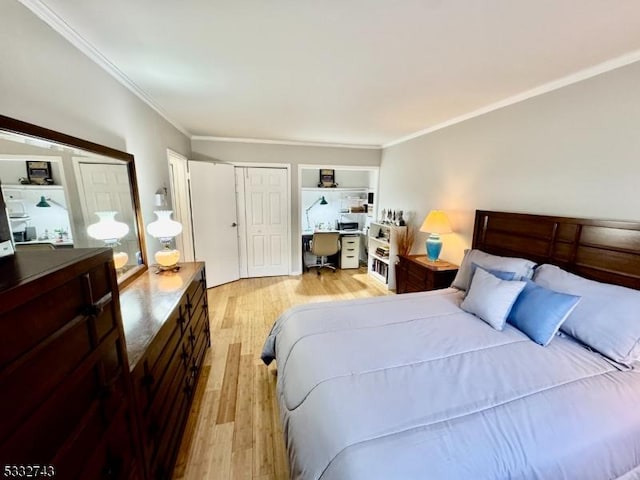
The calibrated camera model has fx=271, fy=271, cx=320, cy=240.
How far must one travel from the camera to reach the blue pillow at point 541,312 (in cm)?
163

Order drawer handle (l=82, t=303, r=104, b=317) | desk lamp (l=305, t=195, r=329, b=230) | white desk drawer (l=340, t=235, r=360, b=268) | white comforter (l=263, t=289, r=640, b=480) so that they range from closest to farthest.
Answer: drawer handle (l=82, t=303, r=104, b=317)
white comforter (l=263, t=289, r=640, b=480)
white desk drawer (l=340, t=235, r=360, b=268)
desk lamp (l=305, t=195, r=329, b=230)

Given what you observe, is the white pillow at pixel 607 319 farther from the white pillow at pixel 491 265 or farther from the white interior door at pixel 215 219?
the white interior door at pixel 215 219

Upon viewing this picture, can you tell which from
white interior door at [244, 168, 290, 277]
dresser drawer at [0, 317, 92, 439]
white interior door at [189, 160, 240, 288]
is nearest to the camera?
dresser drawer at [0, 317, 92, 439]

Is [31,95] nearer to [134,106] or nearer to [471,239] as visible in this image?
[134,106]

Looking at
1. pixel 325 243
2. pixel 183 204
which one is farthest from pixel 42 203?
pixel 325 243

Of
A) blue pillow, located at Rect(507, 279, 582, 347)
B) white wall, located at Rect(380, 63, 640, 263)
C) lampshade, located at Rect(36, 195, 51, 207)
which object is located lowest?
blue pillow, located at Rect(507, 279, 582, 347)

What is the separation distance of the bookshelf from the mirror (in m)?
3.21

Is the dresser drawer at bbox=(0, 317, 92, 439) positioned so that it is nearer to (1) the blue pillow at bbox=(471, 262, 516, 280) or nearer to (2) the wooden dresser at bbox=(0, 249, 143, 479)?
(2) the wooden dresser at bbox=(0, 249, 143, 479)

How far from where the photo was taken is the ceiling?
1.27 metres

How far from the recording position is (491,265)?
7.36 feet

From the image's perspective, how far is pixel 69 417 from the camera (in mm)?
672

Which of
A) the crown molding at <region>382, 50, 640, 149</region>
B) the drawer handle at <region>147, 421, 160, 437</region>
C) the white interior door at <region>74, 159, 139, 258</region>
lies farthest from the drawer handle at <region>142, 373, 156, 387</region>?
the crown molding at <region>382, 50, 640, 149</region>

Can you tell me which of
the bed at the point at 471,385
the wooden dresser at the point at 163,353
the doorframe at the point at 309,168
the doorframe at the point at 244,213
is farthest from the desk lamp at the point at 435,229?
the wooden dresser at the point at 163,353

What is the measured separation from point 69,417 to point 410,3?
1.90 metres
